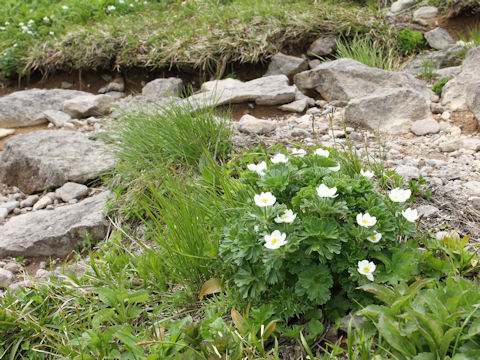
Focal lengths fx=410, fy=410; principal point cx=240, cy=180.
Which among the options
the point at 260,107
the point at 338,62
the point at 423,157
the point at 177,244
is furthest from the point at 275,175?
the point at 338,62

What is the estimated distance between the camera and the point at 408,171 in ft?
8.70

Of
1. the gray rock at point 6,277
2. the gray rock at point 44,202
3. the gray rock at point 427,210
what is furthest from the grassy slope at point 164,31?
the gray rock at point 427,210

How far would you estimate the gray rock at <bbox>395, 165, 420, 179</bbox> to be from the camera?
260cm

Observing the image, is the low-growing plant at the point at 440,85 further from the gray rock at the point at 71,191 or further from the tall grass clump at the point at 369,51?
the gray rock at the point at 71,191

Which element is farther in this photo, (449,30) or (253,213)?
(449,30)

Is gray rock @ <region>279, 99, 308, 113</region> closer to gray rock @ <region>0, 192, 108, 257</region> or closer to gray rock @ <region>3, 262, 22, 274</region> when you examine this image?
gray rock @ <region>0, 192, 108, 257</region>

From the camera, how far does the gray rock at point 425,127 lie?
3455 millimetres

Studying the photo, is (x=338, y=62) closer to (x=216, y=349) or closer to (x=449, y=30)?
(x=449, y=30)

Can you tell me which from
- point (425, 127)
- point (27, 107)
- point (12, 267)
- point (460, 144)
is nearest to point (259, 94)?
point (425, 127)

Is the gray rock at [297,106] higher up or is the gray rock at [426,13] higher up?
the gray rock at [426,13]

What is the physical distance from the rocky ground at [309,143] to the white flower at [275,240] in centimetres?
105

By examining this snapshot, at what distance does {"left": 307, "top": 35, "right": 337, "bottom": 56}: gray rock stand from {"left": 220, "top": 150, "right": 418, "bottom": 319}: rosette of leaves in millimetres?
4481

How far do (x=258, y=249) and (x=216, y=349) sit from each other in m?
0.41

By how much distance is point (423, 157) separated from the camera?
304 centimetres
